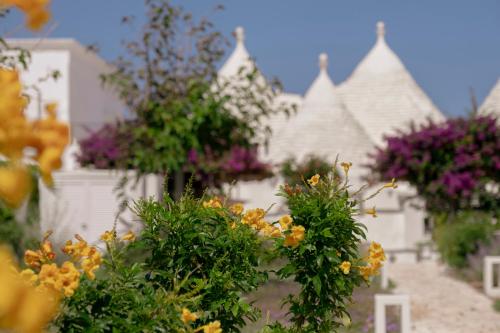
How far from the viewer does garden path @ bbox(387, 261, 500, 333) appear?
27.7ft

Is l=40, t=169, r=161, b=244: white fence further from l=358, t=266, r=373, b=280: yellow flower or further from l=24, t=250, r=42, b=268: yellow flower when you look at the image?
l=24, t=250, r=42, b=268: yellow flower

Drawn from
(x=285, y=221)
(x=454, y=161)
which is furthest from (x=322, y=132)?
(x=285, y=221)

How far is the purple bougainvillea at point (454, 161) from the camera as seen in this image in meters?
16.9

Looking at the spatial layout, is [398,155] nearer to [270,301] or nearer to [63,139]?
[270,301]

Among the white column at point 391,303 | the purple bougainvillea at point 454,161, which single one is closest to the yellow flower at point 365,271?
the white column at point 391,303

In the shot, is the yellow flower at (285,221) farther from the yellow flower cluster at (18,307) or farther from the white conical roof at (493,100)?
the white conical roof at (493,100)

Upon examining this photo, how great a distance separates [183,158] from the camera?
35.3 feet

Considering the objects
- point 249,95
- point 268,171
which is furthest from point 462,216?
point 268,171

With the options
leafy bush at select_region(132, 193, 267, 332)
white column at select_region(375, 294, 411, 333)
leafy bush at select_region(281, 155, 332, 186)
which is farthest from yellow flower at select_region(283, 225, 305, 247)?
leafy bush at select_region(281, 155, 332, 186)

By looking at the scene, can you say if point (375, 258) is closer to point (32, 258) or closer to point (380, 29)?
point (32, 258)

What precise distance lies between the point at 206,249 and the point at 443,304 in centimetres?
711

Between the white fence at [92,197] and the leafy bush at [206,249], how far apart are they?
8568mm

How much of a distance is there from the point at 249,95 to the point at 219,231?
309 inches

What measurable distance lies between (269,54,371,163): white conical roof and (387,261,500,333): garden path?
1331 cm
